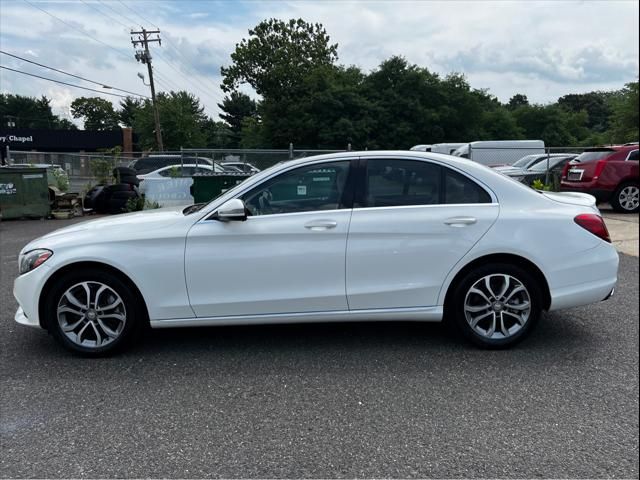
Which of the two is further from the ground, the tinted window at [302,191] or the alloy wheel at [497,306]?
the tinted window at [302,191]

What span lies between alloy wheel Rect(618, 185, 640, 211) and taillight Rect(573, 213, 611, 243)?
7.10m

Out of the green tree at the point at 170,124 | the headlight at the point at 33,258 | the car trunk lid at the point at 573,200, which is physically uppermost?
the green tree at the point at 170,124

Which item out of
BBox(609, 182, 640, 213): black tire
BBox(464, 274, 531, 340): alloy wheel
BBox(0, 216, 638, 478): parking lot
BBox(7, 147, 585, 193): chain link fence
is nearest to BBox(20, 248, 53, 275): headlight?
BBox(0, 216, 638, 478): parking lot

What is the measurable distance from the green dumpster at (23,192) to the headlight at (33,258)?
11.1 metres

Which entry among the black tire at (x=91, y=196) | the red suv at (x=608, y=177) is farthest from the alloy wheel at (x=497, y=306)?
the black tire at (x=91, y=196)

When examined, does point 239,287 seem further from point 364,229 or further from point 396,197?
point 396,197

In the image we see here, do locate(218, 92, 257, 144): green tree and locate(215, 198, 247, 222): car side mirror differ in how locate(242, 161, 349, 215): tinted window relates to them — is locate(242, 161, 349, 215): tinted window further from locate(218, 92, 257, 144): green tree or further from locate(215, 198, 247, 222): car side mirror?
locate(218, 92, 257, 144): green tree

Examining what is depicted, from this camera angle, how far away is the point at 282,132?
44.0m

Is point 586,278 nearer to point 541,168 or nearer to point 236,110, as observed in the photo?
point 541,168

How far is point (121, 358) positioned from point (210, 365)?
2.47 feet

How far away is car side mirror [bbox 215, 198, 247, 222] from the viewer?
12.7 ft

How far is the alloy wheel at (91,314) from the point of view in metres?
3.97

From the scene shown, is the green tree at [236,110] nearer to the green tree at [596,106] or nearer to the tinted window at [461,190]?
the green tree at [596,106]

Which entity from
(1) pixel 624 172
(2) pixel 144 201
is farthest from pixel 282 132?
(1) pixel 624 172
